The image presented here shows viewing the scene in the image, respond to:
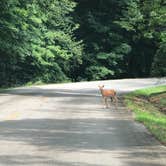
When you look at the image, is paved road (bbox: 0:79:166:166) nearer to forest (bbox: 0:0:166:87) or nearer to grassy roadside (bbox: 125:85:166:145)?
grassy roadside (bbox: 125:85:166:145)

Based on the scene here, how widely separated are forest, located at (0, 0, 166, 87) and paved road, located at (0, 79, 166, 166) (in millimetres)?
13005

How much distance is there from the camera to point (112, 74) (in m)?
64.6

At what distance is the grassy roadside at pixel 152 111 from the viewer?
17628mm

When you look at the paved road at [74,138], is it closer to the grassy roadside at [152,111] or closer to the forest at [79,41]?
the grassy roadside at [152,111]

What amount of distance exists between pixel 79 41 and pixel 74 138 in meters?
45.7

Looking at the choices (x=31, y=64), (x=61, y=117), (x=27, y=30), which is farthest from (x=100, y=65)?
(x=61, y=117)

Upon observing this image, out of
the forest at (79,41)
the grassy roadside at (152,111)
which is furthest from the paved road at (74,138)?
the forest at (79,41)

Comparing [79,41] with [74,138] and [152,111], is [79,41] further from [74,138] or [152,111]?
[74,138]

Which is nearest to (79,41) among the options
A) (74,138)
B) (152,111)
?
(152,111)

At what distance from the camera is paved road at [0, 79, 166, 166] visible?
39.0 ft

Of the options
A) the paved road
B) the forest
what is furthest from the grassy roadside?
the forest

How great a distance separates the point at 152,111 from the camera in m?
26.1

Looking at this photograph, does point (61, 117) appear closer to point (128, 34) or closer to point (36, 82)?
point (36, 82)

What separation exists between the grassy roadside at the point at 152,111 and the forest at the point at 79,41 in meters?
1.89
